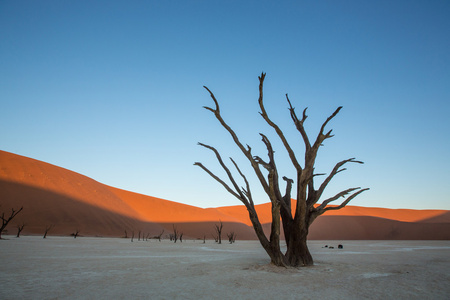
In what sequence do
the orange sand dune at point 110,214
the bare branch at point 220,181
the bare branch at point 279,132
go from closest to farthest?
the bare branch at point 279,132 < the bare branch at point 220,181 < the orange sand dune at point 110,214

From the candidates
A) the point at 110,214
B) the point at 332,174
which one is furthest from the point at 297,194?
the point at 110,214

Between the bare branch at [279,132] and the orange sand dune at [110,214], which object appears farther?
the orange sand dune at [110,214]

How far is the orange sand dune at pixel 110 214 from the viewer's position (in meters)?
37.7

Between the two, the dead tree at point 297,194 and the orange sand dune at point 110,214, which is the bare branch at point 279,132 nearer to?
the dead tree at point 297,194

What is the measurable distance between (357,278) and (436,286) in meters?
1.42

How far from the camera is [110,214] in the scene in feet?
A: 153

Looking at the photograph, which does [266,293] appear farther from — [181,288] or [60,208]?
[60,208]

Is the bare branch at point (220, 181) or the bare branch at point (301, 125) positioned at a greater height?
the bare branch at point (301, 125)

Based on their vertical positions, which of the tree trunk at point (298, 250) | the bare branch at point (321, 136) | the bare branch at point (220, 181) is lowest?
the tree trunk at point (298, 250)

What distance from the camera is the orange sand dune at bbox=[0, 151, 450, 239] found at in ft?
124

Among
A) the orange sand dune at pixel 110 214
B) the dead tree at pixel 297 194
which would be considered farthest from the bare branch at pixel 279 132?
the orange sand dune at pixel 110 214

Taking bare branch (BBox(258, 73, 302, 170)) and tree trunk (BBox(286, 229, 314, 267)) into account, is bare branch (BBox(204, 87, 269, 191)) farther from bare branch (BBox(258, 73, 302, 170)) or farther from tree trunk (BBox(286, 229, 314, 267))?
tree trunk (BBox(286, 229, 314, 267))

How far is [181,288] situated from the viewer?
5227mm

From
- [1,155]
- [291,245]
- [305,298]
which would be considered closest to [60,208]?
[1,155]
